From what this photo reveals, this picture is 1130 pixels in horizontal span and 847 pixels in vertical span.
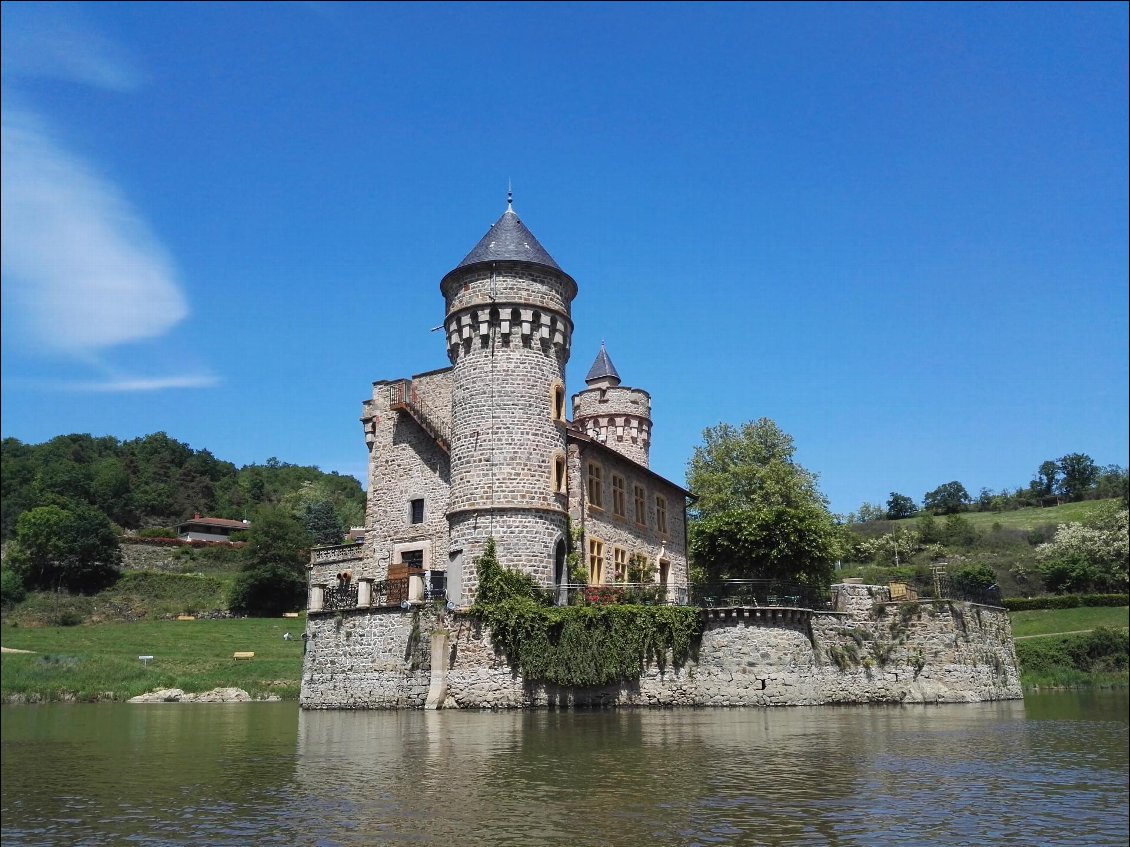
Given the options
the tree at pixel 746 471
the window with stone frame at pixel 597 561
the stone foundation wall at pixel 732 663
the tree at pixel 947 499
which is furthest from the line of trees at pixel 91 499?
the tree at pixel 947 499

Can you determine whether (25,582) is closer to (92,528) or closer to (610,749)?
(92,528)

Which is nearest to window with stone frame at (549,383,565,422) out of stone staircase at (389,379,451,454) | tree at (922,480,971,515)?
stone staircase at (389,379,451,454)

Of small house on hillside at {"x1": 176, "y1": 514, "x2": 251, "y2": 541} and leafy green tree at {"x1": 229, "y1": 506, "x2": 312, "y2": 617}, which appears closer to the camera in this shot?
small house on hillside at {"x1": 176, "y1": 514, "x2": 251, "y2": 541}

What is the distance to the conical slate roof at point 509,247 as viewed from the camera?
104 ft

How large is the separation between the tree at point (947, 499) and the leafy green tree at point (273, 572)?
78.9 meters

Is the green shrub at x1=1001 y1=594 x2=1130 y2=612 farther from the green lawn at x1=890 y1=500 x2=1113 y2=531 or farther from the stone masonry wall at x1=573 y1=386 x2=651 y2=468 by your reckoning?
the green lawn at x1=890 y1=500 x2=1113 y2=531

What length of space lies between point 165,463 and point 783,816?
898cm

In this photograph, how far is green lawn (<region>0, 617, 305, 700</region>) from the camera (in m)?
7.21

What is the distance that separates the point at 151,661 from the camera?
76.4 feet

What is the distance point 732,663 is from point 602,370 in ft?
94.5

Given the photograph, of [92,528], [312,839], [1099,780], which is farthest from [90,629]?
[1099,780]

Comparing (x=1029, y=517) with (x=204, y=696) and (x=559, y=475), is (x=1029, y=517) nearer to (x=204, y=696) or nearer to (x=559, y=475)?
(x=559, y=475)

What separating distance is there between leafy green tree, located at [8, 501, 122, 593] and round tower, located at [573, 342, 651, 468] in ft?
126

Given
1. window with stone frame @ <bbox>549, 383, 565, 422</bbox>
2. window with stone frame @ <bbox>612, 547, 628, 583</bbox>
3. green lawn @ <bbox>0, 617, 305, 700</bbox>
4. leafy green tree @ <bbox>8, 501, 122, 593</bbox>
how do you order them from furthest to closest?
1. window with stone frame @ <bbox>612, 547, 628, 583</bbox>
2. window with stone frame @ <bbox>549, 383, 565, 422</bbox>
3. leafy green tree @ <bbox>8, 501, 122, 593</bbox>
4. green lawn @ <bbox>0, 617, 305, 700</bbox>
